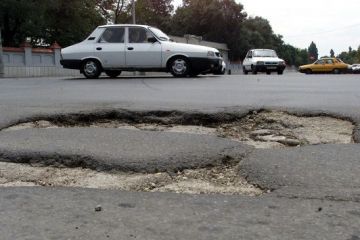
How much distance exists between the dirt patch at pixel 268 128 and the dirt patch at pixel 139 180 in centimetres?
113

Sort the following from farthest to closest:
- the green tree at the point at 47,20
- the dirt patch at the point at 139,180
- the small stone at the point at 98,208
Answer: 1. the green tree at the point at 47,20
2. the dirt patch at the point at 139,180
3. the small stone at the point at 98,208

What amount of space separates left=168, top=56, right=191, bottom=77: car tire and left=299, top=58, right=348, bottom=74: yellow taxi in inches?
904

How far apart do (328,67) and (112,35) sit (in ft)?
78.4

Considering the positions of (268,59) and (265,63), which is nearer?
(265,63)

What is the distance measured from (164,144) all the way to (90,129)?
126 centimetres

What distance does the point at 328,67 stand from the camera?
115 feet

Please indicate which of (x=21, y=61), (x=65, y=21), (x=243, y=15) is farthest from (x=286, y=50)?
(x=21, y=61)

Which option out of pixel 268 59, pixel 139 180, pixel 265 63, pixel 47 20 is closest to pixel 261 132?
pixel 139 180

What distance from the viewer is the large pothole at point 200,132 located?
12.5 feet

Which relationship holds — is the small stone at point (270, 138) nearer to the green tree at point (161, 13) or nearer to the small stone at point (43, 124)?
the small stone at point (43, 124)

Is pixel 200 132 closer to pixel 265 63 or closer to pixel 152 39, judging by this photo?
pixel 152 39

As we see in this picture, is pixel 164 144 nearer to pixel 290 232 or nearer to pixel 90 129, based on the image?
pixel 90 129

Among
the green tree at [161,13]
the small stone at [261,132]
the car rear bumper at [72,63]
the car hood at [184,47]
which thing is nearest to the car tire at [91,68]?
the car rear bumper at [72,63]

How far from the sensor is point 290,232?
9.16 feet
